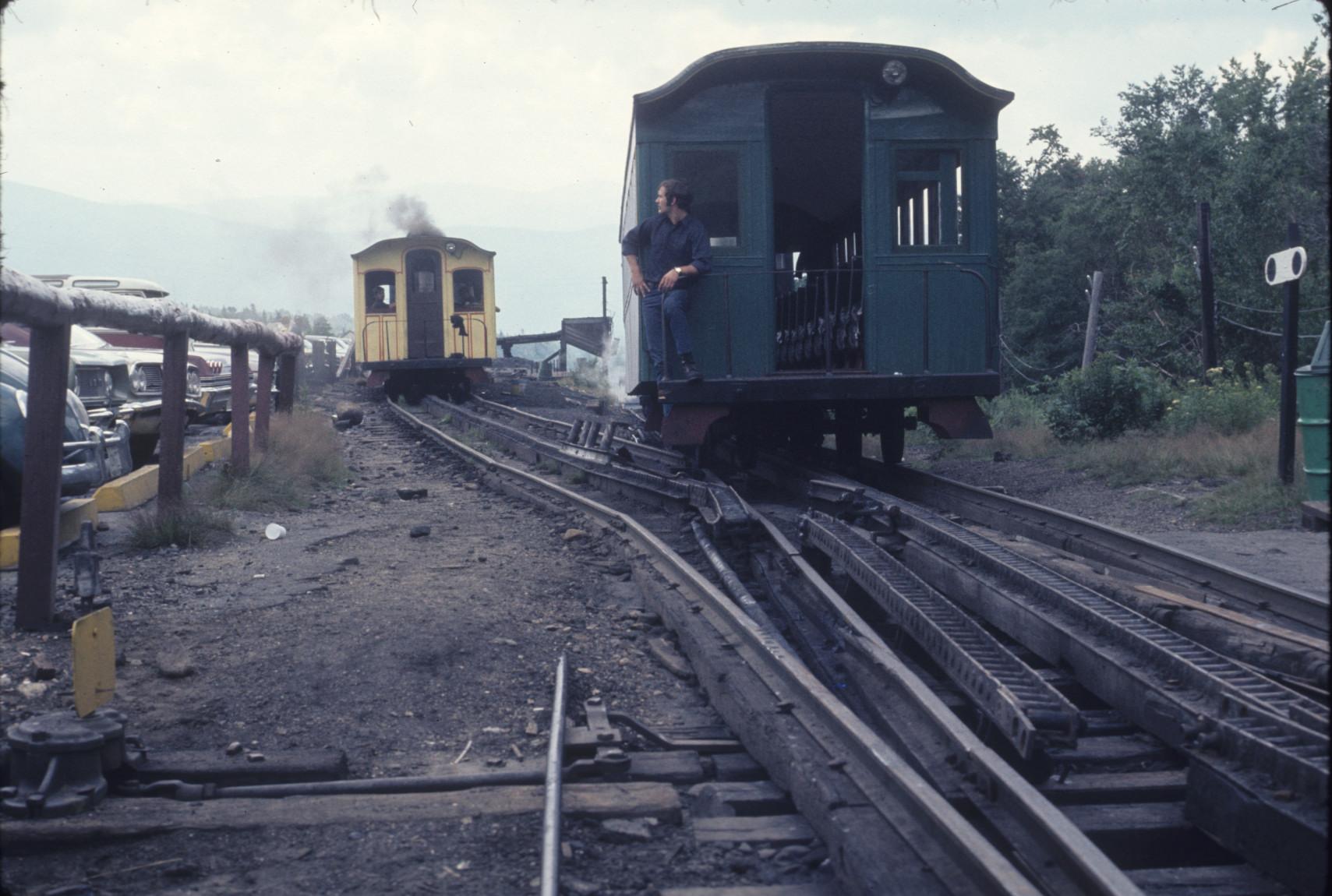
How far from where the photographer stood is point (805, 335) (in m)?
10.8

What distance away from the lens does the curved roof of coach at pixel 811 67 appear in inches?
324

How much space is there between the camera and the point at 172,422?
23.5ft

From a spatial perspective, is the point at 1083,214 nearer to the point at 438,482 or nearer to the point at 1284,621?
the point at 438,482

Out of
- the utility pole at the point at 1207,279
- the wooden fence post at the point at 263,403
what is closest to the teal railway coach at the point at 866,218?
the wooden fence post at the point at 263,403

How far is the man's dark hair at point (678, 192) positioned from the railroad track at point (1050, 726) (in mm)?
3587

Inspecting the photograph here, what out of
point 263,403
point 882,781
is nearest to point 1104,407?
point 263,403

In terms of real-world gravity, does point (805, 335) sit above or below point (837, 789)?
above

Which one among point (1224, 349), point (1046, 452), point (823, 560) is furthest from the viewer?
point (1224, 349)

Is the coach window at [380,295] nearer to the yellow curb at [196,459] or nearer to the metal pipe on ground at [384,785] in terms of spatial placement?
the yellow curb at [196,459]

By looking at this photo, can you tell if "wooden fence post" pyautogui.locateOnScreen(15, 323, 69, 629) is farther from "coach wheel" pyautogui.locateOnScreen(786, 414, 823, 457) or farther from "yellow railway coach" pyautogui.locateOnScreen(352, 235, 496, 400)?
"yellow railway coach" pyautogui.locateOnScreen(352, 235, 496, 400)

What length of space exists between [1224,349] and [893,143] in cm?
1633

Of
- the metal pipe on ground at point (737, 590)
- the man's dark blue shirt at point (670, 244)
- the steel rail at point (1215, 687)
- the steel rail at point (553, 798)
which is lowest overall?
the steel rail at point (553, 798)

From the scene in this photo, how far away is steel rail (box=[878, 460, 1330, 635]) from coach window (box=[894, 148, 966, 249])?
6.11 feet

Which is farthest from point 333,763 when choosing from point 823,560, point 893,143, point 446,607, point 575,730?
point 893,143
